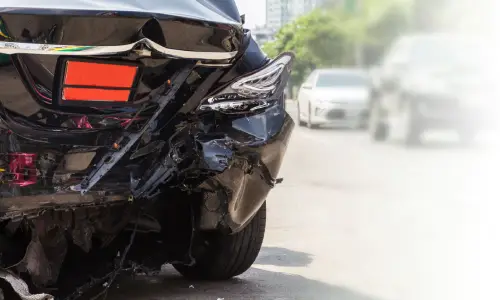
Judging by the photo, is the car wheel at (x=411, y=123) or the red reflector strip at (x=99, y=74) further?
the red reflector strip at (x=99, y=74)

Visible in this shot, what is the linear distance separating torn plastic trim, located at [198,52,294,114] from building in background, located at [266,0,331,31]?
0.61 ft

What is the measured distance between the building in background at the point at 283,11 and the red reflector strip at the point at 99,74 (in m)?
0.73

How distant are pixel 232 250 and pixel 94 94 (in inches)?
51.1

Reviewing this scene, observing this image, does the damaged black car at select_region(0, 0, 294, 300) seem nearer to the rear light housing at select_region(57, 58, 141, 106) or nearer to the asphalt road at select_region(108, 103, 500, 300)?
the rear light housing at select_region(57, 58, 141, 106)

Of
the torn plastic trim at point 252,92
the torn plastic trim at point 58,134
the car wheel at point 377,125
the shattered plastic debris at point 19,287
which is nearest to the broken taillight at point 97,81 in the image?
the torn plastic trim at point 58,134

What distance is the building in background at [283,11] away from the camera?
11.4 ft

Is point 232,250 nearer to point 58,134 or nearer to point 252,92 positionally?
point 252,92

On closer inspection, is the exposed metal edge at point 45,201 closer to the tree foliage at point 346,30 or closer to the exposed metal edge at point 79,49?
the exposed metal edge at point 79,49

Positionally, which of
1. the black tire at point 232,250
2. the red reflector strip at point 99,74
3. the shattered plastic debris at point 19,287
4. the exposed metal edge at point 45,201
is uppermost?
the red reflector strip at point 99,74

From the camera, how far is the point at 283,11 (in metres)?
3.68

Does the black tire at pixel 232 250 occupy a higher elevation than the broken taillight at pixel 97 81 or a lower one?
lower

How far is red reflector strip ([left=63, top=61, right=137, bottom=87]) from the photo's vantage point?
10.6 feet

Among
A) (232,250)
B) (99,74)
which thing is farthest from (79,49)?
(232,250)

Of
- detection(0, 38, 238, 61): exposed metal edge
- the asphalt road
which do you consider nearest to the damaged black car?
detection(0, 38, 238, 61): exposed metal edge
